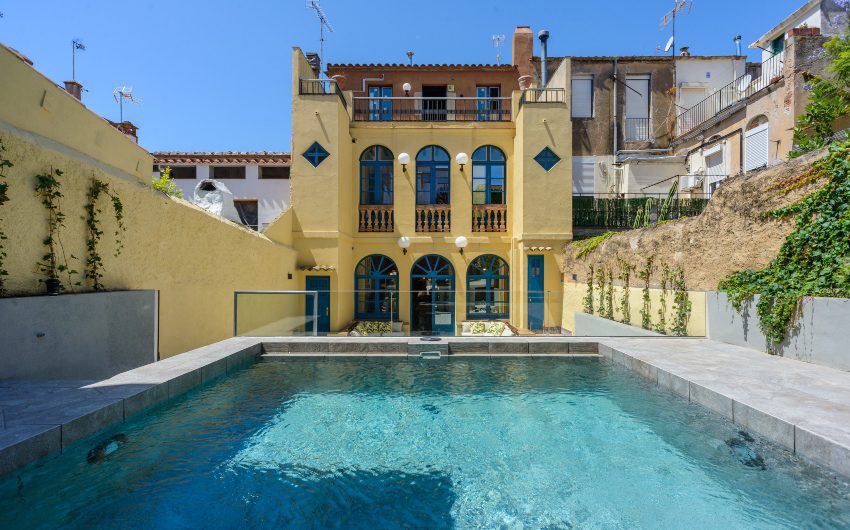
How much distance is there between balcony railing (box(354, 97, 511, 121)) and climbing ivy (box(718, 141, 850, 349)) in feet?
37.1

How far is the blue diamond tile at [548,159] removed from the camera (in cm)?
1476

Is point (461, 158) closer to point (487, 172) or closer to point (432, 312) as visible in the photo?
point (487, 172)

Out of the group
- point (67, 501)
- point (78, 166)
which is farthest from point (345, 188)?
point (67, 501)

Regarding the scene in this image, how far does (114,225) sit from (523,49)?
17855 millimetres

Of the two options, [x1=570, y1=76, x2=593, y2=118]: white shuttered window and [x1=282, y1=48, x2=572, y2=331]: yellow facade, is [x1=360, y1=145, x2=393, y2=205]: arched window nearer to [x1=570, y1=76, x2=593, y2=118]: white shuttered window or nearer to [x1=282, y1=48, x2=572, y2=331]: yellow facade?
[x1=282, y1=48, x2=572, y2=331]: yellow facade

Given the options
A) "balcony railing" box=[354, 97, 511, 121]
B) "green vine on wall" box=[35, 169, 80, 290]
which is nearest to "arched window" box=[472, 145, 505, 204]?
"balcony railing" box=[354, 97, 511, 121]

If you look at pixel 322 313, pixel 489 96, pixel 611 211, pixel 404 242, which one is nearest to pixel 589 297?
pixel 611 211

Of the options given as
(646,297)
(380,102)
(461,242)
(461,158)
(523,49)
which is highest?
(523,49)

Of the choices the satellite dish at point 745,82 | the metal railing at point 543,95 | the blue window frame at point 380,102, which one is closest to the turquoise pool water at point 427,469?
the metal railing at point 543,95

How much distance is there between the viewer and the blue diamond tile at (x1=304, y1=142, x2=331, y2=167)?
14508mm

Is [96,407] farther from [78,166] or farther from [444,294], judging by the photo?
[444,294]

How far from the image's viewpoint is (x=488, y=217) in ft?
52.2

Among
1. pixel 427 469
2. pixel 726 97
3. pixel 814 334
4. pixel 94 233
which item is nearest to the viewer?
pixel 427 469

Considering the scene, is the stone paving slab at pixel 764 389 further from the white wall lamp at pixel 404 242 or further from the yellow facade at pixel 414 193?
the white wall lamp at pixel 404 242
